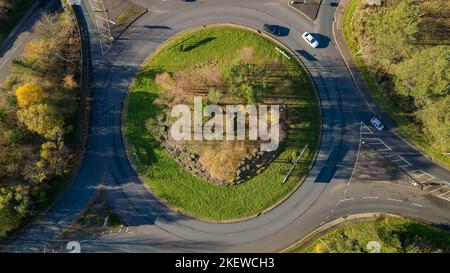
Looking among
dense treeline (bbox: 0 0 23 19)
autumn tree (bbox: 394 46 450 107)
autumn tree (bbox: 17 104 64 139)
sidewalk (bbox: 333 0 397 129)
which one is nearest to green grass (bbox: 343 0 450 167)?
sidewalk (bbox: 333 0 397 129)

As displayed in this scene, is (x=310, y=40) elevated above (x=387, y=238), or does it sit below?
above

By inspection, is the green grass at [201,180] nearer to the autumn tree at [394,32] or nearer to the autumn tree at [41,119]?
the autumn tree at [41,119]

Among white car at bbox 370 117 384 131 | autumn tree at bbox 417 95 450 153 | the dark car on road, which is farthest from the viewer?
the dark car on road

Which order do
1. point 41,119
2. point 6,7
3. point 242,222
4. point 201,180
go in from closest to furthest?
point 41,119, point 242,222, point 201,180, point 6,7

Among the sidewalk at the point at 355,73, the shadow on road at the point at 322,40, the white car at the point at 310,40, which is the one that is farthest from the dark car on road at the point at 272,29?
the sidewalk at the point at 355,73

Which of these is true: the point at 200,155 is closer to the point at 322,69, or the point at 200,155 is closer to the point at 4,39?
the point at 322,69

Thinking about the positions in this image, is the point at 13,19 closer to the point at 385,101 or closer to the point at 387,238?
the point at 385,101

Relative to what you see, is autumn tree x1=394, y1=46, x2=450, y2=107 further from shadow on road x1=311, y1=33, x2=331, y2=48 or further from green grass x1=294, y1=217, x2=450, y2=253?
green grass x1=294, y1=217, x2=450, y2=253

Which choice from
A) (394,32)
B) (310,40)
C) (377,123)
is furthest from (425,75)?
(310,40)

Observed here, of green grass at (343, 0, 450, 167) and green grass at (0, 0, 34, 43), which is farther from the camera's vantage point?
green grass at (0, 0, 34, 43)
